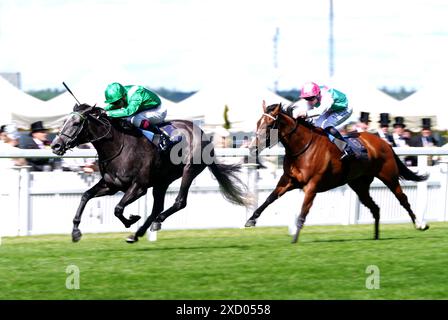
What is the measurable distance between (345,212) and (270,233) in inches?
70.6

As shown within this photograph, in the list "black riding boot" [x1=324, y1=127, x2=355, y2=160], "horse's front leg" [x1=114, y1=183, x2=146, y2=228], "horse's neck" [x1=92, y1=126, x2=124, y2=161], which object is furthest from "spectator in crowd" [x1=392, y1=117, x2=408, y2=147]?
"horse's neck" [x1=92, y1=126, x2=124, y2=161]

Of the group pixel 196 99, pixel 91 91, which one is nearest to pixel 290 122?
pixel 91 91

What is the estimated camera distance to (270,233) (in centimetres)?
1212

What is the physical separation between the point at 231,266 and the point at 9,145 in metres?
5.24

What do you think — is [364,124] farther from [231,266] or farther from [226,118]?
[231,266]

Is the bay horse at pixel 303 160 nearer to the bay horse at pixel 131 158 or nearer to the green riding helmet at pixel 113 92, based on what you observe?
the bay horse at pixel 131 158

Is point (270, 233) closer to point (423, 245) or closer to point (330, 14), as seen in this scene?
point (423, 245)

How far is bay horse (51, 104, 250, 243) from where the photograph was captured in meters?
10.2

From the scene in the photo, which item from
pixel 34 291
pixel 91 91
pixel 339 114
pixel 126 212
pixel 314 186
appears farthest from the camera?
pixel 91 91

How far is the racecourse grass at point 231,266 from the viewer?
23.5 ft

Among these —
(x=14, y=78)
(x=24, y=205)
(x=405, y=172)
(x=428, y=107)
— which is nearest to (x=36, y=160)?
(x=24, y=205)

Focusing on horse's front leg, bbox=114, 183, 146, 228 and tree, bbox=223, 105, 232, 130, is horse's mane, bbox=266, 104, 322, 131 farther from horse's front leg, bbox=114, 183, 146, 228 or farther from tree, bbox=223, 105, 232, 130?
tree, bbox=223, 105, 232, 130

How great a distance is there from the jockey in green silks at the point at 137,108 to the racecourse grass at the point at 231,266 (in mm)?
1272

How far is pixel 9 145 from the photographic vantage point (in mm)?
12727
